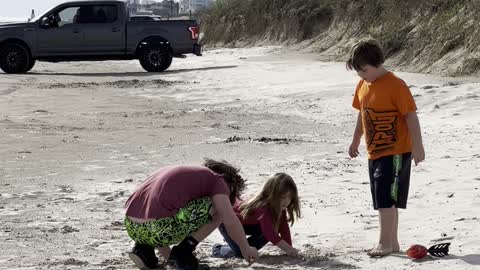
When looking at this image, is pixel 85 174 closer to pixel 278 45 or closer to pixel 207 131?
pixel 207 131

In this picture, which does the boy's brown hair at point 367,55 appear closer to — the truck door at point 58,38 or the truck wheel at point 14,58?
the truck door at point 58,38

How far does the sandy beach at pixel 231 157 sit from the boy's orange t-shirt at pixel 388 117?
25.4 inches

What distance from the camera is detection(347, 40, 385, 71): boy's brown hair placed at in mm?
6023

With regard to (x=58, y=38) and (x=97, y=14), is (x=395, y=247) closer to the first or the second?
(x=58, y=38)

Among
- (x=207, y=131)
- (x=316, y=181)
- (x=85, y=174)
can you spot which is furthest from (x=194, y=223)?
(x=207, y=131)

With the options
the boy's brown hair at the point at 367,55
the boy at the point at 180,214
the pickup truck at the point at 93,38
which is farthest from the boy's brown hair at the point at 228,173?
the pickup truck at the point at 93,38

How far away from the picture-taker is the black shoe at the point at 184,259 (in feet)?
19.0

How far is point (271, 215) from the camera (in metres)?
6.17

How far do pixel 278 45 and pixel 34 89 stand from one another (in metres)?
12.9

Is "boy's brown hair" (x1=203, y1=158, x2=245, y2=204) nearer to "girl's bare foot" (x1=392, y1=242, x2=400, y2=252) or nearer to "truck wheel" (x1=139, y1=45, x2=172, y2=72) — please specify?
"girl's bare foot" (x1=392, y1=242, x2=400, y2=252)

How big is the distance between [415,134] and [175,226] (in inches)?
58.4

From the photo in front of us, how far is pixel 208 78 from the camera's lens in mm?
22172

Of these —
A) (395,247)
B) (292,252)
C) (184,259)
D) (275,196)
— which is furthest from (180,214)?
(395,247)

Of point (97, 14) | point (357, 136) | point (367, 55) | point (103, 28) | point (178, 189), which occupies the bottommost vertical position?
point (103, 28)
